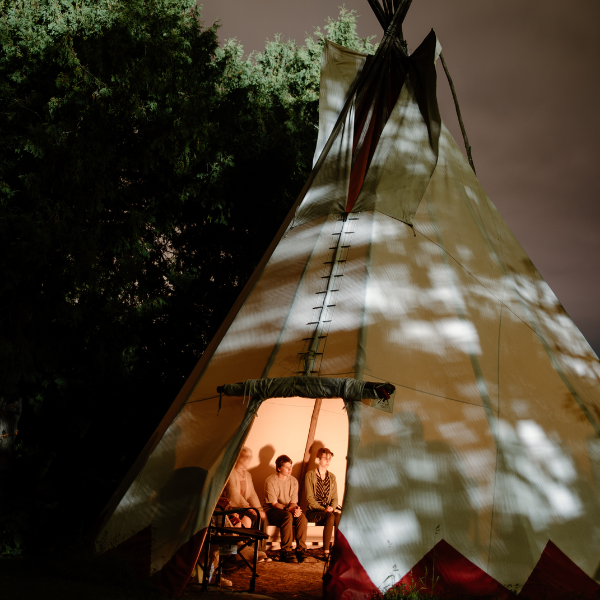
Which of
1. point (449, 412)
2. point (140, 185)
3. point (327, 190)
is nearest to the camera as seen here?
point (449, 412)

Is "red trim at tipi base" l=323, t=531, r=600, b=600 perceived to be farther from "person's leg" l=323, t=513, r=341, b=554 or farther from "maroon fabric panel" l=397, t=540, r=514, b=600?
"person's leg" l=323, t=513, r=341, b=554

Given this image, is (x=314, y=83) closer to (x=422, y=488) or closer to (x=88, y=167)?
(x=88, y=167)

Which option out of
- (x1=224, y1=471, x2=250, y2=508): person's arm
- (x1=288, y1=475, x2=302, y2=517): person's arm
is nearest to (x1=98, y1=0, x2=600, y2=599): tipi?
(x1=224, y1=471, x2=250, y2=508): person's arm

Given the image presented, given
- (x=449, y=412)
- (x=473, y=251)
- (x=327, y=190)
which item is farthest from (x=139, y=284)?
(x=449, y=412)

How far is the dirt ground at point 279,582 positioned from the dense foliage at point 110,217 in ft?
8.70

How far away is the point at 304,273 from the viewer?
512 centimetres

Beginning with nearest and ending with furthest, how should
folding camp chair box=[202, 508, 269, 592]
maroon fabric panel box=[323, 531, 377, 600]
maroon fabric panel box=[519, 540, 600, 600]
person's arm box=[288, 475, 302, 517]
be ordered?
1. maroon fabric panel box=[323, 531, 377, 600]
2. maroon fabric panel box=[519, 540, 600, 600]
3. folding camp chair box=[202, 508, 269, 592]
4. person's arm box=[288, 475, 302, 517]

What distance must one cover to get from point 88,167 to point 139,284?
1.82 meters

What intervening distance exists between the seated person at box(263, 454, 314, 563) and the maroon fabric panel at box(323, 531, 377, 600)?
2.40 meters

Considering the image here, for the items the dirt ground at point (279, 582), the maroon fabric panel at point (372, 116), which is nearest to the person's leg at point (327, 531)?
the dirt ground at point (279, 582)

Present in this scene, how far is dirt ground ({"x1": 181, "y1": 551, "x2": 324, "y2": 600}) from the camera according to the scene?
14.3 ft

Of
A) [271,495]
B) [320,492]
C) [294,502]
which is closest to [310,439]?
[320,492]

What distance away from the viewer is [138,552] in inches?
163

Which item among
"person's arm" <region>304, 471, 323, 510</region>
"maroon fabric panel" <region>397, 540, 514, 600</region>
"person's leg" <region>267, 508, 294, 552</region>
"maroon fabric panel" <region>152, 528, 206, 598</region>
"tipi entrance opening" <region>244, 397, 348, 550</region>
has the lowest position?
"maroon fabric panel" <region>152, 528, 206, 598</region>
